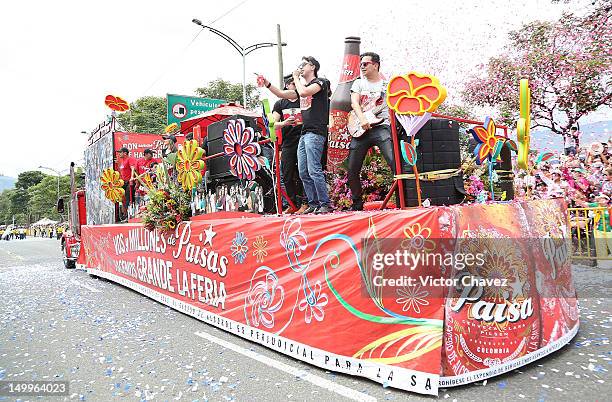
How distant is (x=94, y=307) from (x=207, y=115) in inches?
183

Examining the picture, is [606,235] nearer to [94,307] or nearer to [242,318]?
[242,318]

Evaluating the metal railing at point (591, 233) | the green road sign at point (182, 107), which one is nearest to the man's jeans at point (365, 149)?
the metal railing at point (591, 233)

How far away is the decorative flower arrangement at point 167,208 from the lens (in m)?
7.50

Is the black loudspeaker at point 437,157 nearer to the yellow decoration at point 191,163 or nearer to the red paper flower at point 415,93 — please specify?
the red paper flower at point 415,93

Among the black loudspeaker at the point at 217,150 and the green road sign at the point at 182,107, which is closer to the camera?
the black loudspeaker at the point at 217,150

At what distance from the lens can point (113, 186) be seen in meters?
11.1

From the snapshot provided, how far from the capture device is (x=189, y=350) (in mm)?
5094

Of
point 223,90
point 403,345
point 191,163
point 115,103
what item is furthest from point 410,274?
point 223,90

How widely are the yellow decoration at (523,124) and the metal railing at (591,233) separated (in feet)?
16.5

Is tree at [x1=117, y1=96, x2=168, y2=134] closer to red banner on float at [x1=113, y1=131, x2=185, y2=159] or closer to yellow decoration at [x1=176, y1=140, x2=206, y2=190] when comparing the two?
red banner on float at [x1=113, y1=131, x2=185, y2=159]

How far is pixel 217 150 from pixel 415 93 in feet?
14.9

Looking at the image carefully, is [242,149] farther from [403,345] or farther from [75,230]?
[75,230]

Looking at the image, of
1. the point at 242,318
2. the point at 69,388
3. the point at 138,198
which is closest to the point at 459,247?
the point at 242,318

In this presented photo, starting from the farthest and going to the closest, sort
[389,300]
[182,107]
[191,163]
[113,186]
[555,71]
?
1. [182,107]
2. [555,71]
3. [113,186]
4. [191,163]
5. [389,300]
